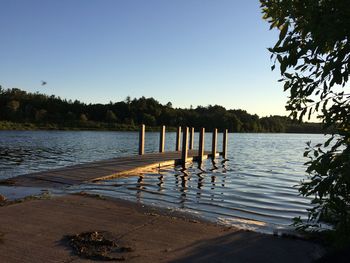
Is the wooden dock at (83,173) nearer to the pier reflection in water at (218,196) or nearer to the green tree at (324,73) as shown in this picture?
the pier reflection in water at (218,196)

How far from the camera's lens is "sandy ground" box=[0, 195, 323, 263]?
5266 mm

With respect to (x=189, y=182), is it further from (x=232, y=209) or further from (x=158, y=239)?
(x=158, y=239)

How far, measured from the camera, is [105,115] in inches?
4604

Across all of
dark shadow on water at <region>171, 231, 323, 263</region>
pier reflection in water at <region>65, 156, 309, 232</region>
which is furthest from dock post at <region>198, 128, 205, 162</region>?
dark shadow on water at <region>171, 231, 323, 263</region>

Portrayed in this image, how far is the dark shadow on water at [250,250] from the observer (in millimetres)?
5449

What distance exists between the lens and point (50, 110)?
114 meters

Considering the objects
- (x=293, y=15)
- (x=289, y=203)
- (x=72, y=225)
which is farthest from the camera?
(x=289, y=203)

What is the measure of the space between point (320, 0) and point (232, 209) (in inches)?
324

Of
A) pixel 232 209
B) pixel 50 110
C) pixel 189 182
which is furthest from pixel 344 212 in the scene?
pixel 50 110

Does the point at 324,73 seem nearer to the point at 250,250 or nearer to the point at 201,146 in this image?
the point at 250,250

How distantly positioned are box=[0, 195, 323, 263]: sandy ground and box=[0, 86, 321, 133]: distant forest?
87.6 metres

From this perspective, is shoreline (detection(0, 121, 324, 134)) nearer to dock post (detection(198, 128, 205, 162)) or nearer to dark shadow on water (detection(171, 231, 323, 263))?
dock post (detection(198, 128, 205, 162))

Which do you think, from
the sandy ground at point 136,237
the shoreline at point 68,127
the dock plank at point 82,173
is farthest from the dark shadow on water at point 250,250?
the shoreline at point 68,127

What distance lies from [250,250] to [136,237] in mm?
1738
